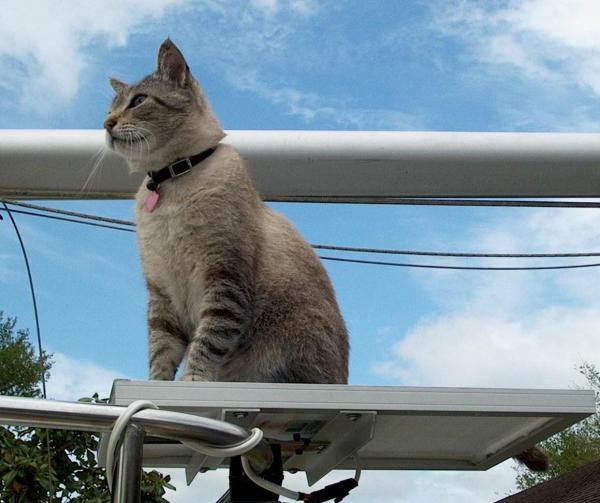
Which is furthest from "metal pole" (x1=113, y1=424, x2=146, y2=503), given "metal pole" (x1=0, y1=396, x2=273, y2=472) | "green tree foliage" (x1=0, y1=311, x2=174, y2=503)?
"green tree foliage" (x1=0, y1=311, x2=174, y2=503)

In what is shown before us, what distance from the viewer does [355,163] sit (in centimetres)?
319

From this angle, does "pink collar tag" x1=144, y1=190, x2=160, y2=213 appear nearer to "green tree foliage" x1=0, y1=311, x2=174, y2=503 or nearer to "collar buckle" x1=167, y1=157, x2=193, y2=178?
"collar buckle" x1=167, y1=157, x2=193, y2=178

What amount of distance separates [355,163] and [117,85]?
96cm

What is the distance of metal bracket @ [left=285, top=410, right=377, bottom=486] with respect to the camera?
5.53 ft

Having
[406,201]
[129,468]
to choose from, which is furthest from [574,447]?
[129,468]

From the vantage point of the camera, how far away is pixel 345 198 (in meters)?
3.33

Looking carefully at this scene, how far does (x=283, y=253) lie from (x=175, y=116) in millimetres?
603

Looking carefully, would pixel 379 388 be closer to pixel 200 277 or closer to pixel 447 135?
pixel 200 277

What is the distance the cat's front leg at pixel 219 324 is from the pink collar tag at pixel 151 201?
1.05 feet

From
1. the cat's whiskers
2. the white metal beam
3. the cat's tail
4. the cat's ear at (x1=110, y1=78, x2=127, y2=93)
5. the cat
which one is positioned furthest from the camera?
the white metal beam

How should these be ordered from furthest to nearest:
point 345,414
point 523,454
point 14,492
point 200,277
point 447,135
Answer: point 14,492, point 447,135, point 200,277, point 523,454, point 345,414

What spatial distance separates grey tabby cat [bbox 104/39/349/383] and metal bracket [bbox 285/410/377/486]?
13.2 inches

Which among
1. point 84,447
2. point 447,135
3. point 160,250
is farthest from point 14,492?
point 447,135

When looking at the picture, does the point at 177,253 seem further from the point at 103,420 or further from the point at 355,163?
the point at 103,420
